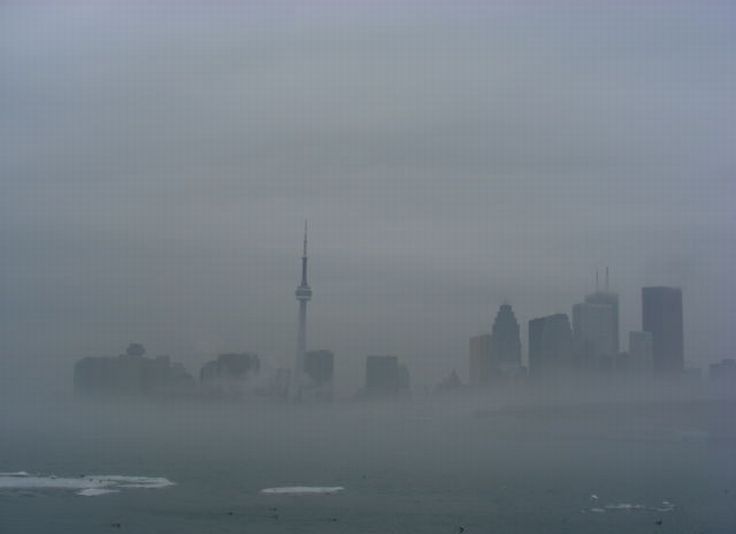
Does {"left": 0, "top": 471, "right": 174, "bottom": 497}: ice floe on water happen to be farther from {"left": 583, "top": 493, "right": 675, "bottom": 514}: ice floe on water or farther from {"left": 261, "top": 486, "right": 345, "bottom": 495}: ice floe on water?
{"left": 583, "top": 493, "right": 675, "bottom": 514}: ice floe on water

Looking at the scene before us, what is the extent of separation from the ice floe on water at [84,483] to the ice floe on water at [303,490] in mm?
8784

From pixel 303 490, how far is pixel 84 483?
16.6m

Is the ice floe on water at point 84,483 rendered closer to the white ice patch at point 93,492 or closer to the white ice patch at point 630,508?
the white ice patch at point 93,492

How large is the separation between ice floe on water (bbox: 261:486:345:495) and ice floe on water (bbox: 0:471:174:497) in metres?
8.78

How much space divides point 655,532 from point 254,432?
13024 cm

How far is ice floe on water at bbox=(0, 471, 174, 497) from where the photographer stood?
2689 inches

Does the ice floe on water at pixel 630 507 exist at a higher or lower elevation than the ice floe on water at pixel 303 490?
lower

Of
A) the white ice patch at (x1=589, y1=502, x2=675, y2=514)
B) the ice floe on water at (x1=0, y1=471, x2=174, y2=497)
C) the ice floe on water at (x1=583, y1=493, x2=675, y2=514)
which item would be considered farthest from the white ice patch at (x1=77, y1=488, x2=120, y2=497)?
the white ice patch at (x1=589, y1=502, x2=675, y2=514)

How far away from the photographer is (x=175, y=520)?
181 ft

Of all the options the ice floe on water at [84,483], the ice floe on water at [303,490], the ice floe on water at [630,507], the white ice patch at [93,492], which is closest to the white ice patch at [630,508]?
the ice floe on water at [630,507]

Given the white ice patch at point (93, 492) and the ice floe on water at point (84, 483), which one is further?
the ice floe on water at point (84, 483)

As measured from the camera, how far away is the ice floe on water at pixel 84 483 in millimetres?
68312

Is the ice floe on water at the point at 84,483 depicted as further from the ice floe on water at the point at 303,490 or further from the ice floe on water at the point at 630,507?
the ice floe on water at the point at 630,507

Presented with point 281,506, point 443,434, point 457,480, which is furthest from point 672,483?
point 443,434
